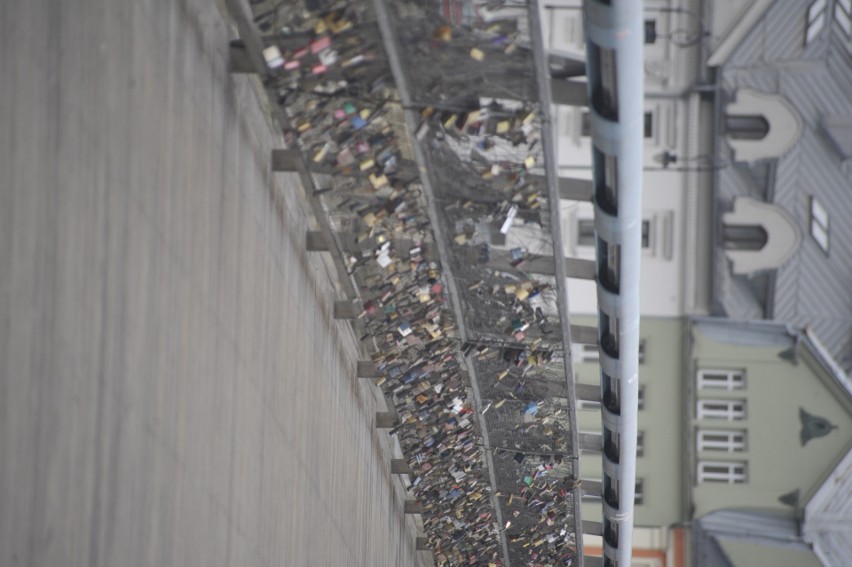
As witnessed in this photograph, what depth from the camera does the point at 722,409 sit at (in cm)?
4688

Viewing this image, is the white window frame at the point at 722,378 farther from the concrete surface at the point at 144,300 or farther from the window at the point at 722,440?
the concrete surface at the point at 144,300

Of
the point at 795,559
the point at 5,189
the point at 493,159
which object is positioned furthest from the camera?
the point at 795,559

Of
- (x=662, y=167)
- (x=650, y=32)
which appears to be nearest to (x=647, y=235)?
(x=662, y=167)

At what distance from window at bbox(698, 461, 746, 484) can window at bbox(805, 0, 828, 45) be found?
12.8 metres

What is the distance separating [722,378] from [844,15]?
37.6ft

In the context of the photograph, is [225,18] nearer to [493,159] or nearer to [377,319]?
[493,159]

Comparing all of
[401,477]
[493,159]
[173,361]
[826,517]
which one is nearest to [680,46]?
[826,517]

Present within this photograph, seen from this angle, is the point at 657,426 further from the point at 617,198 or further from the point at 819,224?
the point at 617,198

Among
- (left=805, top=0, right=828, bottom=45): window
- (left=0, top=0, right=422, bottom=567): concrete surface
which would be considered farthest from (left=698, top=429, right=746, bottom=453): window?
(left=0, top=0, right=422, bottom=567): concrete surface

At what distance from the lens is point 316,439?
1791 cm

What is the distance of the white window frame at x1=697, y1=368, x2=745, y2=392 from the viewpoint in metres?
47.0

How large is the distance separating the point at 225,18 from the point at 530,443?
962 centimetres

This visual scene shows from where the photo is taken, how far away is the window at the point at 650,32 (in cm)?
4619

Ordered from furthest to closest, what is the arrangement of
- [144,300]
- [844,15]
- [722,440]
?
1. [844,15]
2. [722,440]
3. [144,300]
